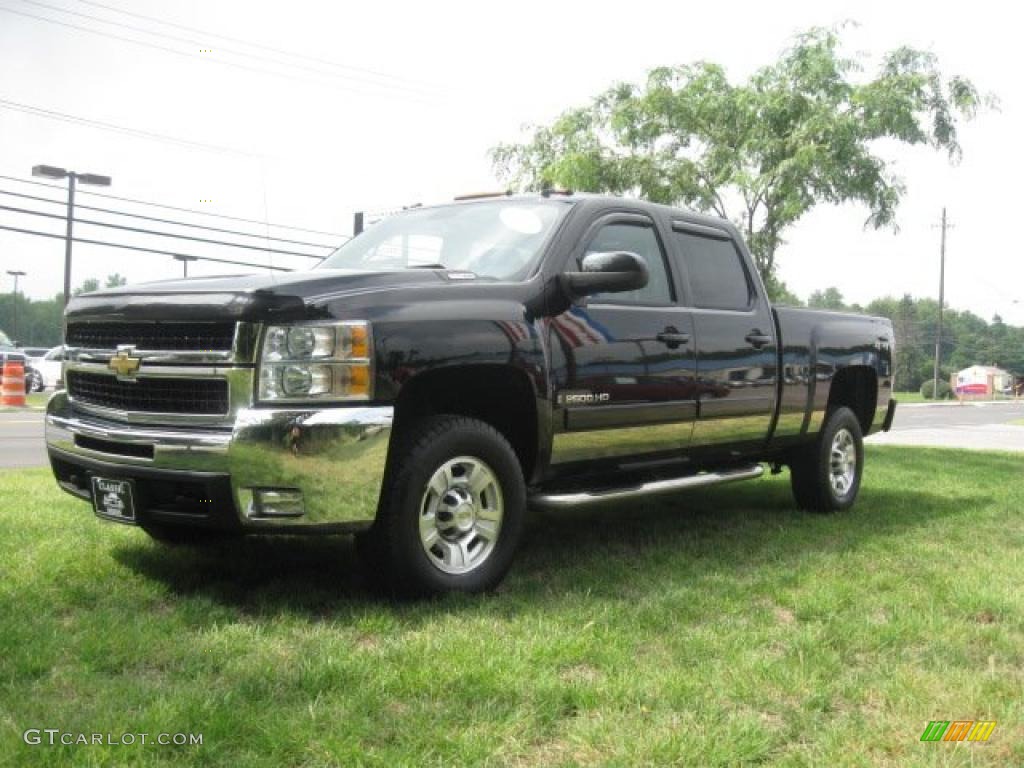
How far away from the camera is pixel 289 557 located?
16.8 ft

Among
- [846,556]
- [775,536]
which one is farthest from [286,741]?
[775,536]

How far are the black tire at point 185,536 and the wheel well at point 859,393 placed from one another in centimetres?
463

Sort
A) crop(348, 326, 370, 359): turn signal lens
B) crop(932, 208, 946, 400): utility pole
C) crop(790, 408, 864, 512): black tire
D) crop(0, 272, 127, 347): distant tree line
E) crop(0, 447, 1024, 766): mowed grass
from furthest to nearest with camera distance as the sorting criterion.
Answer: crop(0, 272, 127, 347): distant tree line < crop(932, 208, 946, 400): utility pole < crop(790, 408, 864, 512): black tire < crop(348, 326, 370, 359): turn signal lens < crop(0, 447, 1024, 766): mowed grass

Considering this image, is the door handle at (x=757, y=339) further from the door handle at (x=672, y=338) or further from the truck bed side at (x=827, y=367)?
the door handle at (x=672, y=338)

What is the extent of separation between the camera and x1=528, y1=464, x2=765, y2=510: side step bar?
4.71 metres

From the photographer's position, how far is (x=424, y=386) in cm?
437

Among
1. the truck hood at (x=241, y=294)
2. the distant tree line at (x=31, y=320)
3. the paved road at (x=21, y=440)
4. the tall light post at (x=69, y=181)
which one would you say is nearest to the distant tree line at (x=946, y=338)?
the distant tree line at (x=31, y=320)

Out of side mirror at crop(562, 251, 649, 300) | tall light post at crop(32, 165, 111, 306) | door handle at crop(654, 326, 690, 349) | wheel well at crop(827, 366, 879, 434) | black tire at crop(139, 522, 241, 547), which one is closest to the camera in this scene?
side mirror at crop(562, 251, 649, 300)

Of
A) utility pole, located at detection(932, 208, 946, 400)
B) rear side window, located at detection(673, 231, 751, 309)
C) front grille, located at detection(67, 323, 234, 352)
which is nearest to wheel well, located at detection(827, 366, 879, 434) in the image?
rear side window, located at detection(673, 231, 751, 309)

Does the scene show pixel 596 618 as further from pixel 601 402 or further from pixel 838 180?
pixel 838 180

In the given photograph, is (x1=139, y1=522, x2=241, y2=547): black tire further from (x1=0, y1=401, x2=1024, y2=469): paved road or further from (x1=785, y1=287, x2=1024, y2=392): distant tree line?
(x1=785, y1=287, x2=1024, y2=392): distant tree line

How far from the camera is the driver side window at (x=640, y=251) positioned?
525 cm

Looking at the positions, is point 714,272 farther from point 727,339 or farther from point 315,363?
point 315,363

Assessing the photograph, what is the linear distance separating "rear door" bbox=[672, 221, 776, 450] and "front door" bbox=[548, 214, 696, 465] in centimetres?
16
